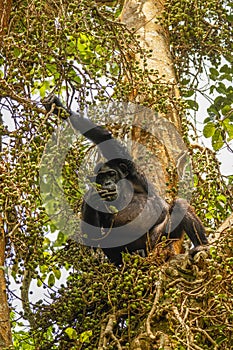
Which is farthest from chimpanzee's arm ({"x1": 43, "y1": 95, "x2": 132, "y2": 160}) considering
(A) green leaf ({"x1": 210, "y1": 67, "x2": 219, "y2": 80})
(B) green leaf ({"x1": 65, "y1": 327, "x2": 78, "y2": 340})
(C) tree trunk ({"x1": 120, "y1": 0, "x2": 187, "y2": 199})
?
(A) green leaf ({"x1": 210, "y1": 67, "x2": 219, "y2": 80})

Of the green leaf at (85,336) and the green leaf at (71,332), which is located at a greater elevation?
the green leaf at (71,332)

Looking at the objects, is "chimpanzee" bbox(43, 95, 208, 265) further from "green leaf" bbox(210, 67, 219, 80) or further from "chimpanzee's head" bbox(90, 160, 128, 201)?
"green leaf" bbox(210, 67, 219, 80)

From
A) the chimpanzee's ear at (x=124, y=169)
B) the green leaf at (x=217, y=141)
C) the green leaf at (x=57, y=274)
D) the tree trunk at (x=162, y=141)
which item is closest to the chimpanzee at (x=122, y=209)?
the chimpanzee's ear at (x=124, y=169)

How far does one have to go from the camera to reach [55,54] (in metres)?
4.55

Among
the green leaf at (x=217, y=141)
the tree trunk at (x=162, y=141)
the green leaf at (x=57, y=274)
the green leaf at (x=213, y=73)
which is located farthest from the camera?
the green leaf at (x=213, y=73)

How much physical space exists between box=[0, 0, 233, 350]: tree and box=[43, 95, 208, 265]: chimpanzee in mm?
138

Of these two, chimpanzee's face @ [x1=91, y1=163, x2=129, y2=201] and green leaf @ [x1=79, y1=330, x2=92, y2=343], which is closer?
green leaf @ [x1=79, y1=330, x2=92, y2=343]

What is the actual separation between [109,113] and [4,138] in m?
0.80

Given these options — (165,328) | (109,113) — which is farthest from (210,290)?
(109,113)

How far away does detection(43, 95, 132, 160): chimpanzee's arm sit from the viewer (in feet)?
16.4

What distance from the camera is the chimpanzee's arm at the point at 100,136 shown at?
16.4 ft

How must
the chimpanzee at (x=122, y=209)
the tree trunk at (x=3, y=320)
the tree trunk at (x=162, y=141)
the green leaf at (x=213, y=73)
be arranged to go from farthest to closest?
the green leaf at (x=213, y=73)
the tree trunk at (x=162, y=141)
the chimpanzee at (x=122, y=209)
the tree trunk at (x=3, y=320)

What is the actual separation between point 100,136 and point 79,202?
624 mm

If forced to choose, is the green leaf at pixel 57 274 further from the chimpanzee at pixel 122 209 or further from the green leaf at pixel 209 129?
Answer: the green leaf at pixel 209 129
